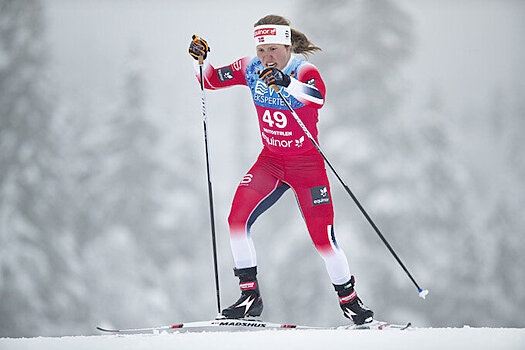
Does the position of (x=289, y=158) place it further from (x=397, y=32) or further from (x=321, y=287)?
(x=397, y=32)

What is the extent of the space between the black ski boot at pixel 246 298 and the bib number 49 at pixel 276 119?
137cm

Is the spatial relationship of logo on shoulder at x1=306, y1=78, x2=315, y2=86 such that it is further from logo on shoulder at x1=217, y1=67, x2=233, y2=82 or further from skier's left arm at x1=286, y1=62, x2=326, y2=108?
logo on shoulder at x1=217, y1=67, x2=233, y2=82

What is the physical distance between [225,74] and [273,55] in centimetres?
64

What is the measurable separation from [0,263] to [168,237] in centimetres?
771

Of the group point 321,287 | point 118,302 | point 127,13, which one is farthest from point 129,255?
point 127,13

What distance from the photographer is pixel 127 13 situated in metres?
120

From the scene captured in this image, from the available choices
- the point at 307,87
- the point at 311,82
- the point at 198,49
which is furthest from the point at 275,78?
the point at 198,49

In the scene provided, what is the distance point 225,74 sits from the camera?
248 inches

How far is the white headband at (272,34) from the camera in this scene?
583 cm

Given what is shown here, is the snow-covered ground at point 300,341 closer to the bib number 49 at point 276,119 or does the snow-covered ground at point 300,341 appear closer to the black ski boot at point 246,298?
the black ski boot at point 246,298

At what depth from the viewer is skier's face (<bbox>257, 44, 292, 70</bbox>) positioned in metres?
5.88

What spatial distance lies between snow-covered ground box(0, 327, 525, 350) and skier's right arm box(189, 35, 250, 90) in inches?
95.7

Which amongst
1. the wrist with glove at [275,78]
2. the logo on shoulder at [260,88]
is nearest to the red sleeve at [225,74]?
the logo on shoulder at [260,88]

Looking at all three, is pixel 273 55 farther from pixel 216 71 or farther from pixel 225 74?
pixel 216 71
